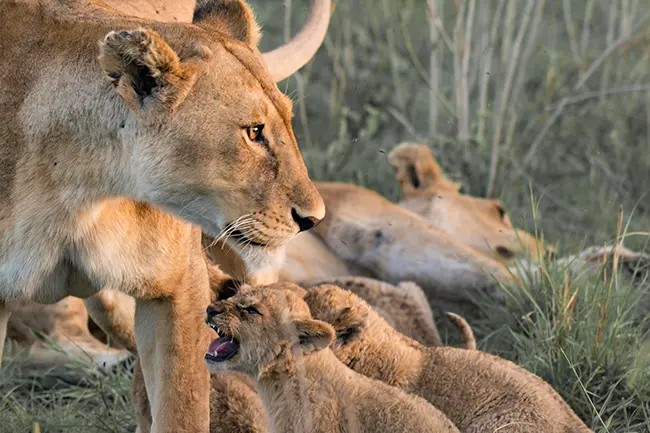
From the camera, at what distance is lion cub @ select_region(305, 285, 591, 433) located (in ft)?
12.2

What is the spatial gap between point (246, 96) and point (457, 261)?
2669 millimetres

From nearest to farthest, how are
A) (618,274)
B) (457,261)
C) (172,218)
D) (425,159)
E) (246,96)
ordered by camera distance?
(246,96) → (172,218) → (618,274) → (457,261) → (425,159)

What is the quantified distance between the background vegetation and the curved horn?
1.87 ft

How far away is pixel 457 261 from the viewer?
19.2ft

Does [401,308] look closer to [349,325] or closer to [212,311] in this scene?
[349,325]

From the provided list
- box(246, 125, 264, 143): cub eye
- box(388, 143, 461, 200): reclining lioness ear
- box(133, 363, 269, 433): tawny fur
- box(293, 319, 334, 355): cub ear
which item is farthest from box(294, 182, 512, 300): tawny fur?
box(246, 125, 264, 143): cub eye

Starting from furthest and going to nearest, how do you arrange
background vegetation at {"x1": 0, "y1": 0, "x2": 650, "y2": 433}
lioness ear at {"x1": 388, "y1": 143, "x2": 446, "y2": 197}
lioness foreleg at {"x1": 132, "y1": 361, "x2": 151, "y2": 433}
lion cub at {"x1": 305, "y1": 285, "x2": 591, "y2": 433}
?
lioness ear at {"x1": 388, "y1": 143, "x2": 446, "y2": 197} → background vegetation at {"x1": 0, "y1": 0, "x2": 650, "y2": 433} → lioness foreleg at {"x1": 132, "y1": 361, "x2": 151, "y2": 433} → lion cub at {"x1": 305, "y1": 285, "x2": 591, "y2": 433}

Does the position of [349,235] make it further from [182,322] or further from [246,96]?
[246,96]

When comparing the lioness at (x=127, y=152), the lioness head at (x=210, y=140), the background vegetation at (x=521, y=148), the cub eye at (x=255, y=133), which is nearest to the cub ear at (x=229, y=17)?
the lioness at (x=127, y=152)

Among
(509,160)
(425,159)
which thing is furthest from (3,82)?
(509,160)

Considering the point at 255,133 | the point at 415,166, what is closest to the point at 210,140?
the point at 255,133

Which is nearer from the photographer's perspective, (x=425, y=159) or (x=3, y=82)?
→ (x=3, y=82)

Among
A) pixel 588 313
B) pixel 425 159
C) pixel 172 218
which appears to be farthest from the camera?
pixel 425 159

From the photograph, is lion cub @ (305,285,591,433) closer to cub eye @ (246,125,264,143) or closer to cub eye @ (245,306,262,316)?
cub eye @ (245,306,262,316)
